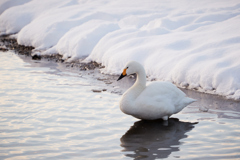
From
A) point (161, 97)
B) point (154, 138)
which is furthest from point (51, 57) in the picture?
point (154, 138)

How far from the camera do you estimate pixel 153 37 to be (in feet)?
43.4

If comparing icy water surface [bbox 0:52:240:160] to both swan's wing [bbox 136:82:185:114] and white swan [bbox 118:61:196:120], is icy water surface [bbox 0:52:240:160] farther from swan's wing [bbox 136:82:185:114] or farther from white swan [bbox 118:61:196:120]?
swan's wing [bbox 136:82:185:114]

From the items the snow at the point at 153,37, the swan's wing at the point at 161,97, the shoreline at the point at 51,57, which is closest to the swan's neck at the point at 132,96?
the swan's wing at the point at 161,97

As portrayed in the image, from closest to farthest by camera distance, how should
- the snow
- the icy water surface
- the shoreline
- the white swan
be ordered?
the icy water surface < the white swan < the shoreline < the snow

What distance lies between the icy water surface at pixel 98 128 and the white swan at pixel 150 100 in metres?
0.26

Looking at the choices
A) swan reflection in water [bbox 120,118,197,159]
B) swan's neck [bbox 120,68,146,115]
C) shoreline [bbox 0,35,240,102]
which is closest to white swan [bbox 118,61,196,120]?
swan's neck [bbox 120,68,146,115]

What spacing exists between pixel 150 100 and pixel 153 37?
6601 millimetres

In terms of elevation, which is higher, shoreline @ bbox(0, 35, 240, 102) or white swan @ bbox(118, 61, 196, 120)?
shoreline @ bbox(0, 35, 240, 102)

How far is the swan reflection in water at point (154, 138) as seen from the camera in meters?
5.62

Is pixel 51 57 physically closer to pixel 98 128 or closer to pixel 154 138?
pixel 98 128

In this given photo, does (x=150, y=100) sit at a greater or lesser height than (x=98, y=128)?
greater

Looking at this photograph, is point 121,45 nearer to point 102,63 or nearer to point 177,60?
point 102,63

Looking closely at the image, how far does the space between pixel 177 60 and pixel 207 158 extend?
5.61m

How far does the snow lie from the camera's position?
31.7 feet
